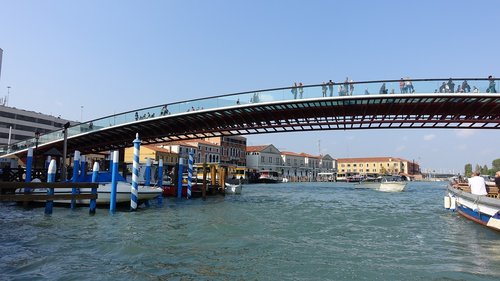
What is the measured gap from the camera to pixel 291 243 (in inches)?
346

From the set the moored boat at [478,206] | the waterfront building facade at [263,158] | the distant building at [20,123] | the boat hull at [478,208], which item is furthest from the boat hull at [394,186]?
the distant building at [20,123]

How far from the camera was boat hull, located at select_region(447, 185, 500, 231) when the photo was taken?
1023 centimetres

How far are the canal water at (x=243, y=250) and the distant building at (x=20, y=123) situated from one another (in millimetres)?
68777

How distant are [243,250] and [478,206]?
8.31 metres

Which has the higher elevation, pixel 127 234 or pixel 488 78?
pixel 488 78

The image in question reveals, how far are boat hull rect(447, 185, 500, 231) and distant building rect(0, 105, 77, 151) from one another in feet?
237

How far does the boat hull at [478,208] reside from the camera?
33.5ft

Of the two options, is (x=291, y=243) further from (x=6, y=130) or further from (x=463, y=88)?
(x=6, y=130)

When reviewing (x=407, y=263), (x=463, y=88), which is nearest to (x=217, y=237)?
(x=407, y=263)

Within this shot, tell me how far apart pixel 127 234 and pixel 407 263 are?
6678mm

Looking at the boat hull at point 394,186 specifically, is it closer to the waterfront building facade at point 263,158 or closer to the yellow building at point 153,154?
the yellow building at point 153,154

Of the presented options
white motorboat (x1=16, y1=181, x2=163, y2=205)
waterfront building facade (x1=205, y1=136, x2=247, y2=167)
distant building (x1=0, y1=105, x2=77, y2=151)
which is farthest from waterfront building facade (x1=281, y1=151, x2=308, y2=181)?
white motorboat (x1=16, y1=181, x2=163, y2=205)

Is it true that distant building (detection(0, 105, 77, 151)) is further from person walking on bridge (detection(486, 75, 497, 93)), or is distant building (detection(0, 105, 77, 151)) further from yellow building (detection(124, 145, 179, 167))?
person walking on bridge (detection(486, 75, 497, 93))

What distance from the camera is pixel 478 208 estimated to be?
39.4ft
